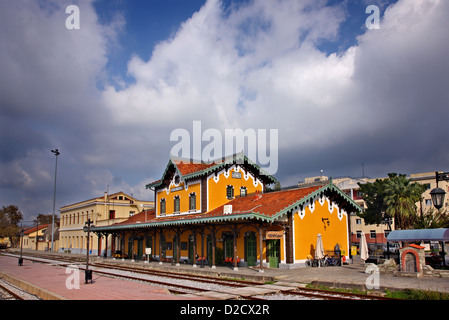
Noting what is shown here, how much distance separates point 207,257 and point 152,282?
10.5m

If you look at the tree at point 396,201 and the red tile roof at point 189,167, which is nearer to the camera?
the red tile roof at point 189,167

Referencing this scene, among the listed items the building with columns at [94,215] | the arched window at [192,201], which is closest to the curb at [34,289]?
the arched window at [192,201]

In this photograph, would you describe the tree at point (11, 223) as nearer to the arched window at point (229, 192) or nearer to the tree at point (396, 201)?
the arched window at point (229, 192)

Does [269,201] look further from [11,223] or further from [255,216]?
[11,223]

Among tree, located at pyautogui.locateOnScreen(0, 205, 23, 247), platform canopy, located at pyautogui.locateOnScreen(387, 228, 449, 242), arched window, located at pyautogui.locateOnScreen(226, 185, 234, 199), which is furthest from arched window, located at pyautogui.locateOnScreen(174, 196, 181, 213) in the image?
tree, located at pyautogui.locateOnScreen(0, 205, 23, 247)

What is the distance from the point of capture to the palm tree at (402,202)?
1312 inches

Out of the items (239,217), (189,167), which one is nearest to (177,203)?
(189,167)

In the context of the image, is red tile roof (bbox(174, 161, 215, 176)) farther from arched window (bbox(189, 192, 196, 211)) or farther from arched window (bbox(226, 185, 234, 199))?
arched window (bbox(226, 185, 234, 199))

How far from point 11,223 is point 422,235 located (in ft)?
319

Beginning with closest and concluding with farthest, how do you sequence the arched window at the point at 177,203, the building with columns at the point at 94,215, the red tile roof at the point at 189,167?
the red tile roof at the point at 189,167, the arched window at the point at 177,203, the building with columns at the point at 94,215

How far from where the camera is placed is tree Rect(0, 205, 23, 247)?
80500mm

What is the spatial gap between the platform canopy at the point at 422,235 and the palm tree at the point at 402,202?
12908 millimetres

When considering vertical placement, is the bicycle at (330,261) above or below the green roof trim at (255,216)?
below

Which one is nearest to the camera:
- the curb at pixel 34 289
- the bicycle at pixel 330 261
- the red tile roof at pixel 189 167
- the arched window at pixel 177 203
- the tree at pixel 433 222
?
the curb at pixel 34 289
